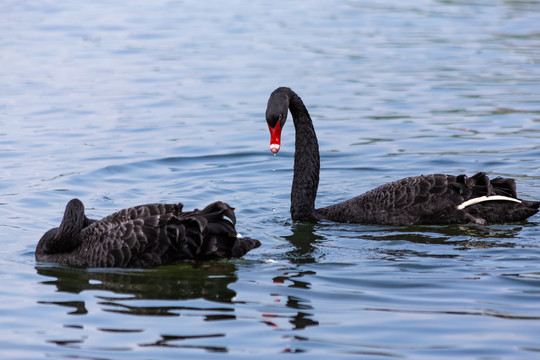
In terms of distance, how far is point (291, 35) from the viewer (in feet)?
60.6

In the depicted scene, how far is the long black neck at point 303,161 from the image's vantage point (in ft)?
26.1

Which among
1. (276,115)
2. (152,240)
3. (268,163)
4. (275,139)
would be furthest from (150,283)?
(268,163)

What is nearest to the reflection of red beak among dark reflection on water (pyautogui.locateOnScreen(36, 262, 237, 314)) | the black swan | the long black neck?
→ the black swan

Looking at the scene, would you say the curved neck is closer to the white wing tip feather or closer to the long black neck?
the long black neck

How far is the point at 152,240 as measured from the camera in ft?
20.8

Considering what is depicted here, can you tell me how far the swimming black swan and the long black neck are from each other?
1494mm

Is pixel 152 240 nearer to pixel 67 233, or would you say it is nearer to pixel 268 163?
pixel 67 233

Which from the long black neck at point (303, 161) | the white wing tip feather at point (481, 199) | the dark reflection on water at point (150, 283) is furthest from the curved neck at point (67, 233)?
the white wing tip feather at point (481, 199)

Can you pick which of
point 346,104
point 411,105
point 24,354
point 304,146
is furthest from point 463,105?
point 24,354

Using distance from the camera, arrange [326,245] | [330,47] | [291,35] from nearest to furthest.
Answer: [326,245] < [330,47] < [291,35]

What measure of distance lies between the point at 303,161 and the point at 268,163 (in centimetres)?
191

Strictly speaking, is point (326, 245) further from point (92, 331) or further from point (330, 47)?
point (330, 47)

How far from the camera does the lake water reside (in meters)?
5.17

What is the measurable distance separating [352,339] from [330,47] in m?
12.7
